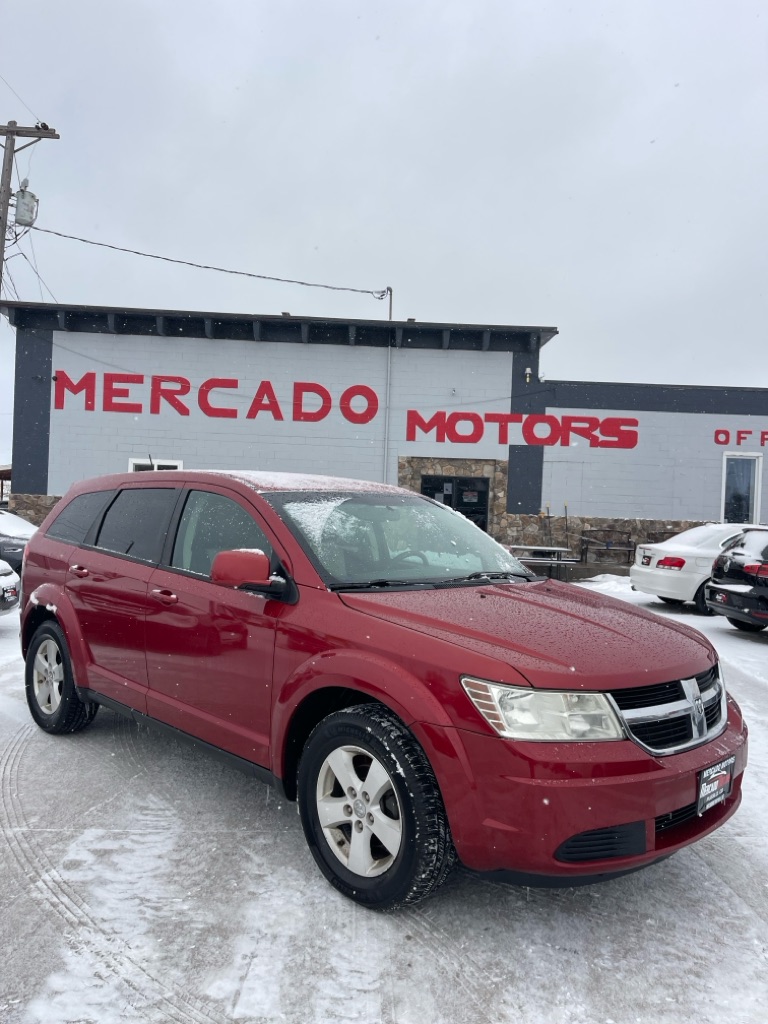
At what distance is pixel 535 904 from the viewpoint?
289 centimetres

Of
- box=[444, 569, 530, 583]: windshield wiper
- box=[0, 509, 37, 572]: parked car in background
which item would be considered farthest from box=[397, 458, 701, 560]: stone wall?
box=[444, 569, 530, 583]: windshield wiper

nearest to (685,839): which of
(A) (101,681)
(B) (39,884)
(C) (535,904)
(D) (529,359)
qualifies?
(C) (535,904)

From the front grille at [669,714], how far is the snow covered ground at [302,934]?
70cm

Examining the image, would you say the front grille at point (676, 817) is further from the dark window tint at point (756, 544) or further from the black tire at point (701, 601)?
the black tire at point (701, 601)

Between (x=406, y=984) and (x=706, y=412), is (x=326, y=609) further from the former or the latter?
(x=706, y=412)

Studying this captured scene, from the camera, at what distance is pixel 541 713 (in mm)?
2455

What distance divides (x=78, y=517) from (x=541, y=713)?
3.52m

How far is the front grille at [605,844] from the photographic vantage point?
7.84ft

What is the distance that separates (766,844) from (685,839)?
118 cm

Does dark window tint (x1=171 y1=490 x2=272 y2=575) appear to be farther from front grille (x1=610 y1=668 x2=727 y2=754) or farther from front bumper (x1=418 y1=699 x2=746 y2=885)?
front grille (x1=610 y1=668 x2=727 y2=754)

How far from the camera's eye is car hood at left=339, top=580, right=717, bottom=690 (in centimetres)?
253

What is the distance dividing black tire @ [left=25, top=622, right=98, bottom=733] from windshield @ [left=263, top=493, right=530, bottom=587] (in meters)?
1.98

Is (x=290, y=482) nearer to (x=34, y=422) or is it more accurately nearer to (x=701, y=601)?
(x=701, y=601)

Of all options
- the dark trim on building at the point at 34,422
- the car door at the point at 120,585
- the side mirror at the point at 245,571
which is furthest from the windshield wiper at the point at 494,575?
the dark trim on building at the point at 34,422
